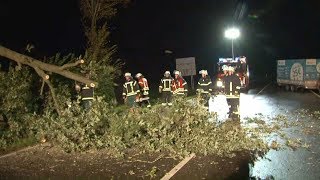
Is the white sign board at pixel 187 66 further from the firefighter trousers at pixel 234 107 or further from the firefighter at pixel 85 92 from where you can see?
the firefighter trousers at pixel 234 107

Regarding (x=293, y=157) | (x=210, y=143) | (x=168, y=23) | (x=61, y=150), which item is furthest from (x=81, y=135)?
(x=168, y=23)

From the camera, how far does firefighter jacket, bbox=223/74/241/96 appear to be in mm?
14172

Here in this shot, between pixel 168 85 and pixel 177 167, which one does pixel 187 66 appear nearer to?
pixel 168 85

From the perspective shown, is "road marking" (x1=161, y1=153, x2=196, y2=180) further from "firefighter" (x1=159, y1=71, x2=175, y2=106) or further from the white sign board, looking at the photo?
the white sign board

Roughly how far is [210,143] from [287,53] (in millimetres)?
74200

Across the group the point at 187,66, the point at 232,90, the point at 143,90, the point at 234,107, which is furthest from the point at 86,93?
the point at 187,66

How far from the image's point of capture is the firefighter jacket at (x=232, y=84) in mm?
14172

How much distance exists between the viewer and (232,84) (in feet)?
46.5

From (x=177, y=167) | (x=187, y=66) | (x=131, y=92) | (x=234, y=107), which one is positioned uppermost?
(x=187, y=66)

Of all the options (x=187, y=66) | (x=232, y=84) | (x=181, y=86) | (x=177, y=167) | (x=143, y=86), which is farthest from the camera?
(x=187, y=66)

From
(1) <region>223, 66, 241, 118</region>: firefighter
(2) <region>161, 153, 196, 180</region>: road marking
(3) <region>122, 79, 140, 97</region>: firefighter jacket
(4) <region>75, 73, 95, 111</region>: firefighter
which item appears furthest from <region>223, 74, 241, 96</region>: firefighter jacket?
(2) <region>161, 153, 196, 180</region>: road marking

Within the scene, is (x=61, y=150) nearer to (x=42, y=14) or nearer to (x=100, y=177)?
(x=100, y=177)

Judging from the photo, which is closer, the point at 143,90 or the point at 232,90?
the point at 232,90

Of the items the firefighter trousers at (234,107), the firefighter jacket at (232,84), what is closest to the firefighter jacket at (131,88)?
the firefighter jacket at (232,84)
